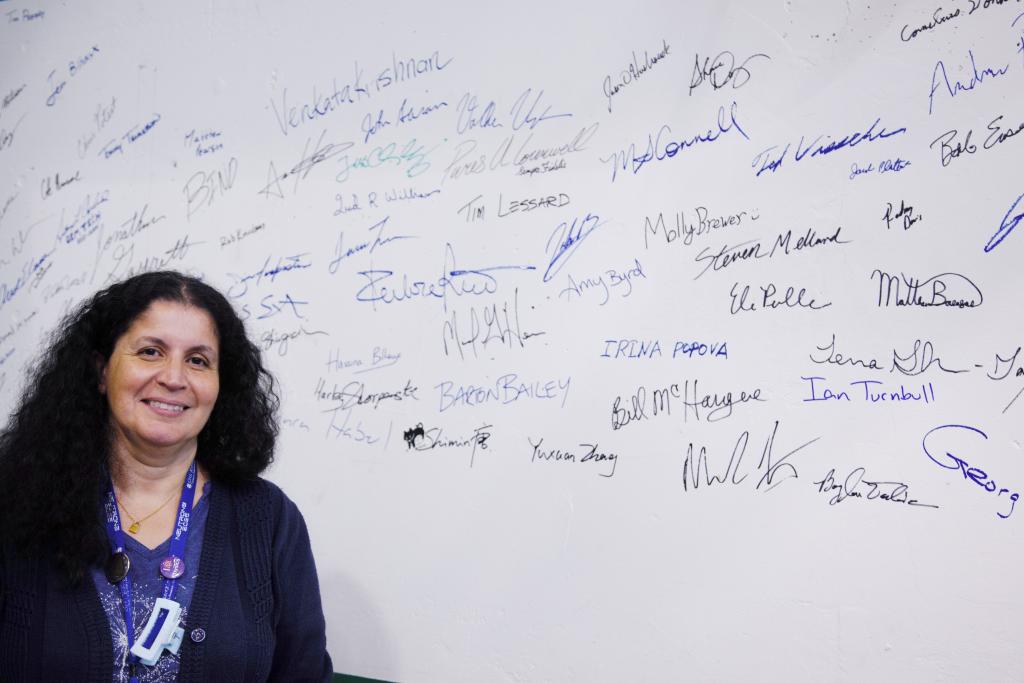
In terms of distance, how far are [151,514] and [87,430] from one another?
0.51 feet

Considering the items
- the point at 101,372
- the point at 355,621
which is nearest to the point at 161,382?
the point at 101,372

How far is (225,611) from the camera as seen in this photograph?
3.81ft

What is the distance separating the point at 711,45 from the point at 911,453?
80 cm

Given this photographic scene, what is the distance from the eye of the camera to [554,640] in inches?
60.6

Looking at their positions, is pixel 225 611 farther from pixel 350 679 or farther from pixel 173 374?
pixel 350 679

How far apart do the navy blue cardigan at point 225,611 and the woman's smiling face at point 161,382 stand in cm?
13

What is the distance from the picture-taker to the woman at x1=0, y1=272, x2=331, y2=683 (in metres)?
1.10

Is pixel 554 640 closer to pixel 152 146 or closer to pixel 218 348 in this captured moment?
pixel 218 348

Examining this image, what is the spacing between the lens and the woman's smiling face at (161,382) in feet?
3.89

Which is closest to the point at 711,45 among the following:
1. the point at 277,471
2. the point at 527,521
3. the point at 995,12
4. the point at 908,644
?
the point at 995,12

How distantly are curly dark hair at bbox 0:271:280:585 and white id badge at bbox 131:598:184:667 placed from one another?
11 centimetres
